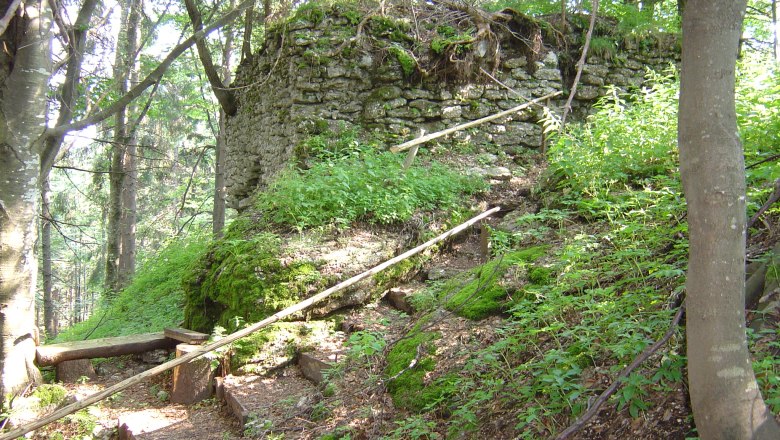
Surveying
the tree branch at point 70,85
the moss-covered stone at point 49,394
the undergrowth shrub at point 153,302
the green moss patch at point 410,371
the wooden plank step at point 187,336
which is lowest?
the undergrowth shrub at point 153,302

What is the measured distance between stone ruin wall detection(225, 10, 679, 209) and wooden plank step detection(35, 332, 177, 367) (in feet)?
10.4

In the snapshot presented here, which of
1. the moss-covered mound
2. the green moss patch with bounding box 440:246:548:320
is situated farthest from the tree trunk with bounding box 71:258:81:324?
the green moss patch with bounding box 440:246:548:320

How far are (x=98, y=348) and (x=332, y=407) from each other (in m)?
3.08

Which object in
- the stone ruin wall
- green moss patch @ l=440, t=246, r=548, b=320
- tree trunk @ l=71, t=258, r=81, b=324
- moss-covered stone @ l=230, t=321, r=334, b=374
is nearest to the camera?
green moss patch @ l=440, t=246, r=548, b=320

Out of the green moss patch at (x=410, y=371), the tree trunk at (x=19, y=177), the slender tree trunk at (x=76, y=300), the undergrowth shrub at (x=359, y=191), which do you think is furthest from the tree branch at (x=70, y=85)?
the slender tree trunk at (x=76, y=300)

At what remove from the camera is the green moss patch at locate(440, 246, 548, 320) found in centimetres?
426

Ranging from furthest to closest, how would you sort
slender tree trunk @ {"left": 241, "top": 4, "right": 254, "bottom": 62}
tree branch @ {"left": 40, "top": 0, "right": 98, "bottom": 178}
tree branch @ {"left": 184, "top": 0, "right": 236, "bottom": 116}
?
slender tree trunk @ {"left": 241, "top": 4, "right": 254, "bottom": 62}
tree branch @ {"left": 184, "top": 0, "right": 236, "bottom": 116}
tree branch @ {"left": 40, "top": 0, "right": 98, "bottom": 178}

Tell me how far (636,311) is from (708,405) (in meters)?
1.09

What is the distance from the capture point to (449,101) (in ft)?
27.9

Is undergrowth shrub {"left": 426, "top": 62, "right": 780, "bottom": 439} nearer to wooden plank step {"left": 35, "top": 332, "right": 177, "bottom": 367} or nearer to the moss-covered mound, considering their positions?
the moss-covered mound

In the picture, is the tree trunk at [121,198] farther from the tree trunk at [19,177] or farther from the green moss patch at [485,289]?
the green moss patch at [485,289]

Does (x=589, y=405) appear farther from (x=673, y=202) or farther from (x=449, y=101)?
(x=449, y=101)

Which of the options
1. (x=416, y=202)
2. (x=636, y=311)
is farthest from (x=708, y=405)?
(x=416, y=202)

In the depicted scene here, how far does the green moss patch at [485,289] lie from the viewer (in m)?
4.26
